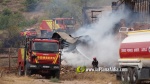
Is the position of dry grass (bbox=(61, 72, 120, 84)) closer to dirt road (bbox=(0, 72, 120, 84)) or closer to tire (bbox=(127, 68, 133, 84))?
dirt road (bbox=(0, 72, 120, 84))

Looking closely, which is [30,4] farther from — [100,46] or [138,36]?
[138,36]

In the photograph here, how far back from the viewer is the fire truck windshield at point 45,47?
29511mm

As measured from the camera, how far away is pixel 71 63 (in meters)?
36.8

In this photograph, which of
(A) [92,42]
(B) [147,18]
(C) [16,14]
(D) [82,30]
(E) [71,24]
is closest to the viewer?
(B) [147,18]

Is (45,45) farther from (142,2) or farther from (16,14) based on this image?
(16,14)

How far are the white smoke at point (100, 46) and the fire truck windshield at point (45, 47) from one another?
5779mm

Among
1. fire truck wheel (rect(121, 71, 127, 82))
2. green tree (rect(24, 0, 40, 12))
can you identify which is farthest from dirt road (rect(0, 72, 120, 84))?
green tree (rect(24, 0, 40, 12))

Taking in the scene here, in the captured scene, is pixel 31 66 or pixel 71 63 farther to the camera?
pixel 71 63

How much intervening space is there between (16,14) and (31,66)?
148 feet

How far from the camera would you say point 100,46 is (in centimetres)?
3728

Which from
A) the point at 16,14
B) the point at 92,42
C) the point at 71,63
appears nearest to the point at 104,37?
the point at 92,42

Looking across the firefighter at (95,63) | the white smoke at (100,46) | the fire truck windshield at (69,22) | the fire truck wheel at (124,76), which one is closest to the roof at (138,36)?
the fire truck wheel at (124,76)

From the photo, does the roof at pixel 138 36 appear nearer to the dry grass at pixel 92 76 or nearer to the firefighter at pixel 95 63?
the dry grass at pixel 92 76

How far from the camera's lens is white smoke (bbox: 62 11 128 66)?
35250 millimetres
